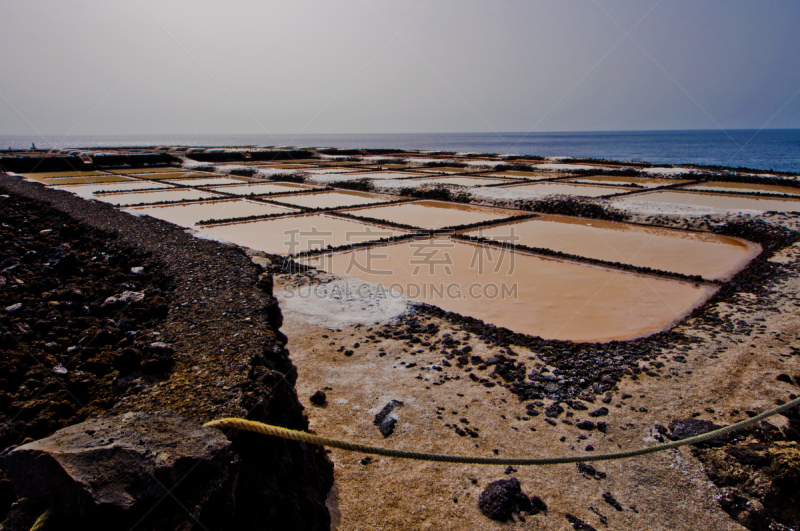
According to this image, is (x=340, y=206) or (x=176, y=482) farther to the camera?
(x=340, y=206)

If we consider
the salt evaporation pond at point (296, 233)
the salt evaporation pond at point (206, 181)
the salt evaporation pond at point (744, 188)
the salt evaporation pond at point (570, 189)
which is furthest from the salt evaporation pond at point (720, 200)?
the salt evaporation pond at point (206, 181)

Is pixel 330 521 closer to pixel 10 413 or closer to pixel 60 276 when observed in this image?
pixel 10 413

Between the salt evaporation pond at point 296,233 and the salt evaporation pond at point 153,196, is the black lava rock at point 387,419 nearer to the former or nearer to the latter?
the salt evaporation pond at point 296,233

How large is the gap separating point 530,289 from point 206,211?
11.8 m

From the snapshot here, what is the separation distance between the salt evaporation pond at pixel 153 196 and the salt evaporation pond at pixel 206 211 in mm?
1149

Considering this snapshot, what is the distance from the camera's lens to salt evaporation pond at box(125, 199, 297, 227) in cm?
1385

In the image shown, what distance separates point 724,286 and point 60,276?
904cm

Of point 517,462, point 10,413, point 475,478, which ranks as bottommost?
point 475,478

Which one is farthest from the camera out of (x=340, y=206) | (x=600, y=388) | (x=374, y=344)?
(x=340, y=206)

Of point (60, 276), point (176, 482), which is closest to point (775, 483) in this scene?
point (176, 482)

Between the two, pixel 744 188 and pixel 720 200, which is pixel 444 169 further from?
pixel 720 200

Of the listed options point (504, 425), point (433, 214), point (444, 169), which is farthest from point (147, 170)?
point (504, 425)

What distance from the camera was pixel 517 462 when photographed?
2.36 m

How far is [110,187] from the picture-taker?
20344mm
